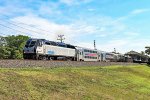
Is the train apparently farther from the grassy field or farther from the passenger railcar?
the grassy field

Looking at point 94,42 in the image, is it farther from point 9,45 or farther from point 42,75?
point 42,75

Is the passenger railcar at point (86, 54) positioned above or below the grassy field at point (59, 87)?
above

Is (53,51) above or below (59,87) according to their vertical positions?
above

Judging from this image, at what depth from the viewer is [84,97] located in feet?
67.1

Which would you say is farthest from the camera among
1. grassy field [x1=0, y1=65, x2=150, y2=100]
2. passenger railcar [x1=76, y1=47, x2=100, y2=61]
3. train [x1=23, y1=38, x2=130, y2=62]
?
passenger railcar [x1=76, y1=47, x2=100, y2=61]

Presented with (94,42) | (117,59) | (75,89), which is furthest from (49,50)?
(94,42)

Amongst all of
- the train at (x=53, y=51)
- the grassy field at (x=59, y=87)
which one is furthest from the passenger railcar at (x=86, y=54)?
the grassy field at (x=59, y=87)

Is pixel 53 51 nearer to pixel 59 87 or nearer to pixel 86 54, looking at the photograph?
pixel 86 54

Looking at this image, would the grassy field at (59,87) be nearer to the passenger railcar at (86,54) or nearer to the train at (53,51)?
the train at (53,51)

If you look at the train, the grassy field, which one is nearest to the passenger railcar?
the train

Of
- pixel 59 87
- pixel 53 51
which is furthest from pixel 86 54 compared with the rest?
pixel 59 87

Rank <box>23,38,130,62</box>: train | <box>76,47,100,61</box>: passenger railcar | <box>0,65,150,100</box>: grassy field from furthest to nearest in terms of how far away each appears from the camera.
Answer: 1. <box>76,47,100,61</box>: passenger railcar
2. <box>23,38,130,62</box>: train
3. <box>0,65,150,100</box>: grassy field

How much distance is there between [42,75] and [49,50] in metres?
21.9

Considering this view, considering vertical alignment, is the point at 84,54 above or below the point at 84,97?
above
